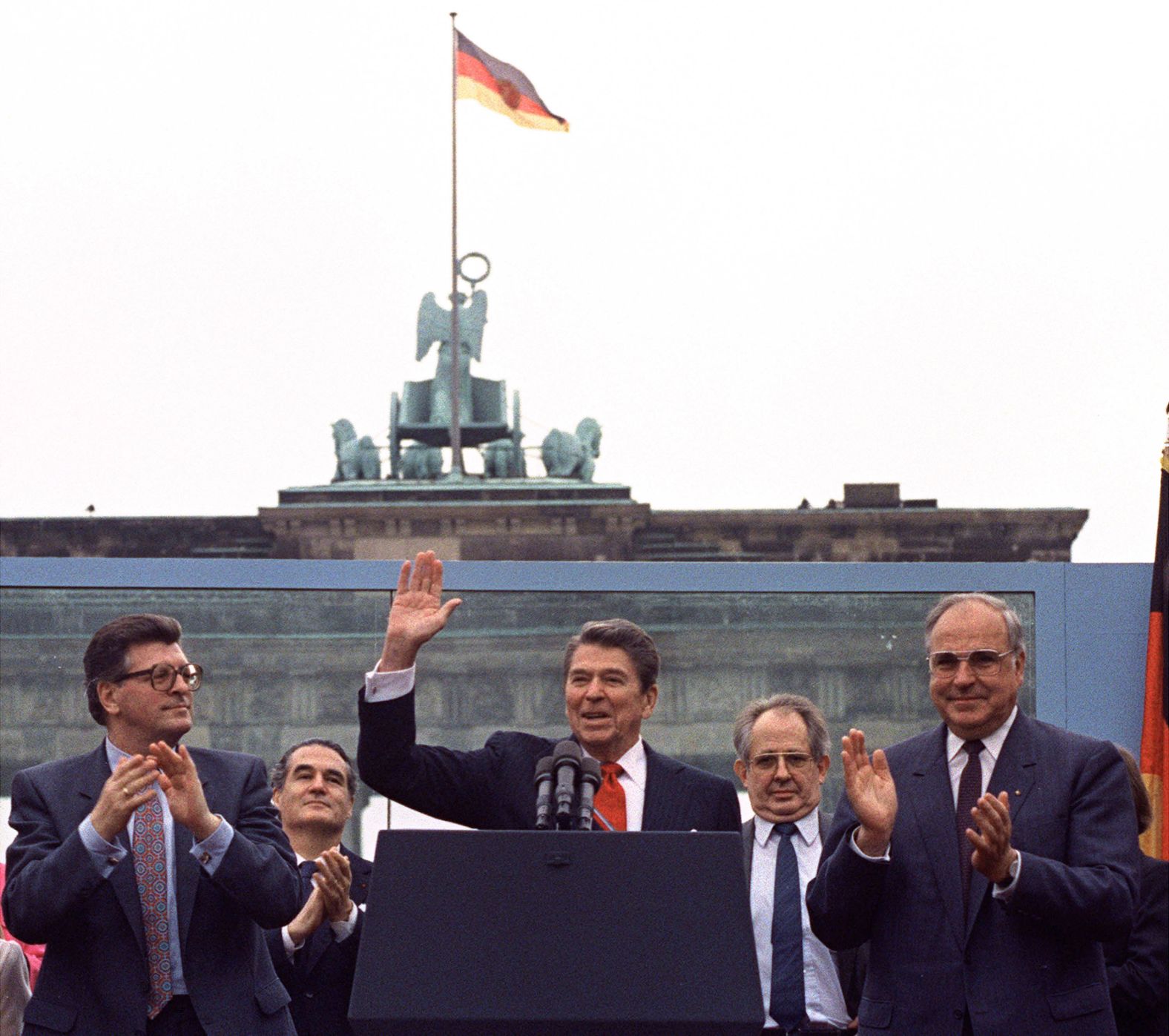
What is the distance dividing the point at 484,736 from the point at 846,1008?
3.88 m

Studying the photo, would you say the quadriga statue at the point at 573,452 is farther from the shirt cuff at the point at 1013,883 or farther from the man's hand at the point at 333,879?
the shirt cuff at the point at 1013,883

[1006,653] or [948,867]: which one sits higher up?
[1006,653]

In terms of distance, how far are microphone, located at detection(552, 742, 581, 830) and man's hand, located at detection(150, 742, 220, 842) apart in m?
0.71

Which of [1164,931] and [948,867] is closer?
[948,867]

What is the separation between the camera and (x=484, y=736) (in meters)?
8.58

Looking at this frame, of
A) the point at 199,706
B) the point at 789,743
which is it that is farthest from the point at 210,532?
the point at 789,743

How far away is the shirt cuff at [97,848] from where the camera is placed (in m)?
3.76

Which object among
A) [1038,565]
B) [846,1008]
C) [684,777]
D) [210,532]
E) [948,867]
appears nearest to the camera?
[948,867]

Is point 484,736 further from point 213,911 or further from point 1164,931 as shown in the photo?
point 213,911

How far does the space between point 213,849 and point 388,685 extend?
48cm

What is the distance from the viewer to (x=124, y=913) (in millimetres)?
3908

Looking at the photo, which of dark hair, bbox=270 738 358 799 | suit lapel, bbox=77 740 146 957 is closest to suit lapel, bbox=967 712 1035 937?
suit lapel, bbox=77 740 146 957

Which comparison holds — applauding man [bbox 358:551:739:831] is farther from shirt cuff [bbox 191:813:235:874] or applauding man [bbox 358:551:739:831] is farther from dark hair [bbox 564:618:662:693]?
shirt cuff [bbox 191:813:235:874]

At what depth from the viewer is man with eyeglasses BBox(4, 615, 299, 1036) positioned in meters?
3.78
